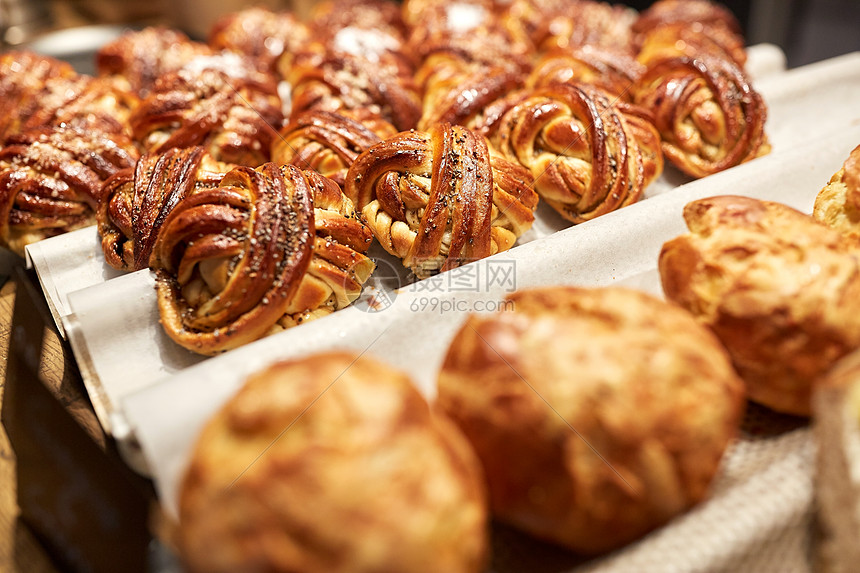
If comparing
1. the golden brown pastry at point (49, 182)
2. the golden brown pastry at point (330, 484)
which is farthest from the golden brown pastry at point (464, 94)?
the golden brown pastry at point (330, 484)

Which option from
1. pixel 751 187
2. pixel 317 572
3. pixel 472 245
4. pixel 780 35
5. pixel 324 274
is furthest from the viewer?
pixel 780 35

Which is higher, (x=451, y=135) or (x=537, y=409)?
(x=451, y=135)

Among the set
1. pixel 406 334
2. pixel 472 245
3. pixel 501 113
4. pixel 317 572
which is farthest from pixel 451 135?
pixel 317 572

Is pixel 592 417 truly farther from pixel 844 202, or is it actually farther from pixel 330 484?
pixel 844 202

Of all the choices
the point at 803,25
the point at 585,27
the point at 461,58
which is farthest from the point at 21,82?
the point at 803,25

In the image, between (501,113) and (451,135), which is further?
(501,113)

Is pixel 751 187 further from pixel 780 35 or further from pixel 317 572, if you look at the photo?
pixel 780 35
